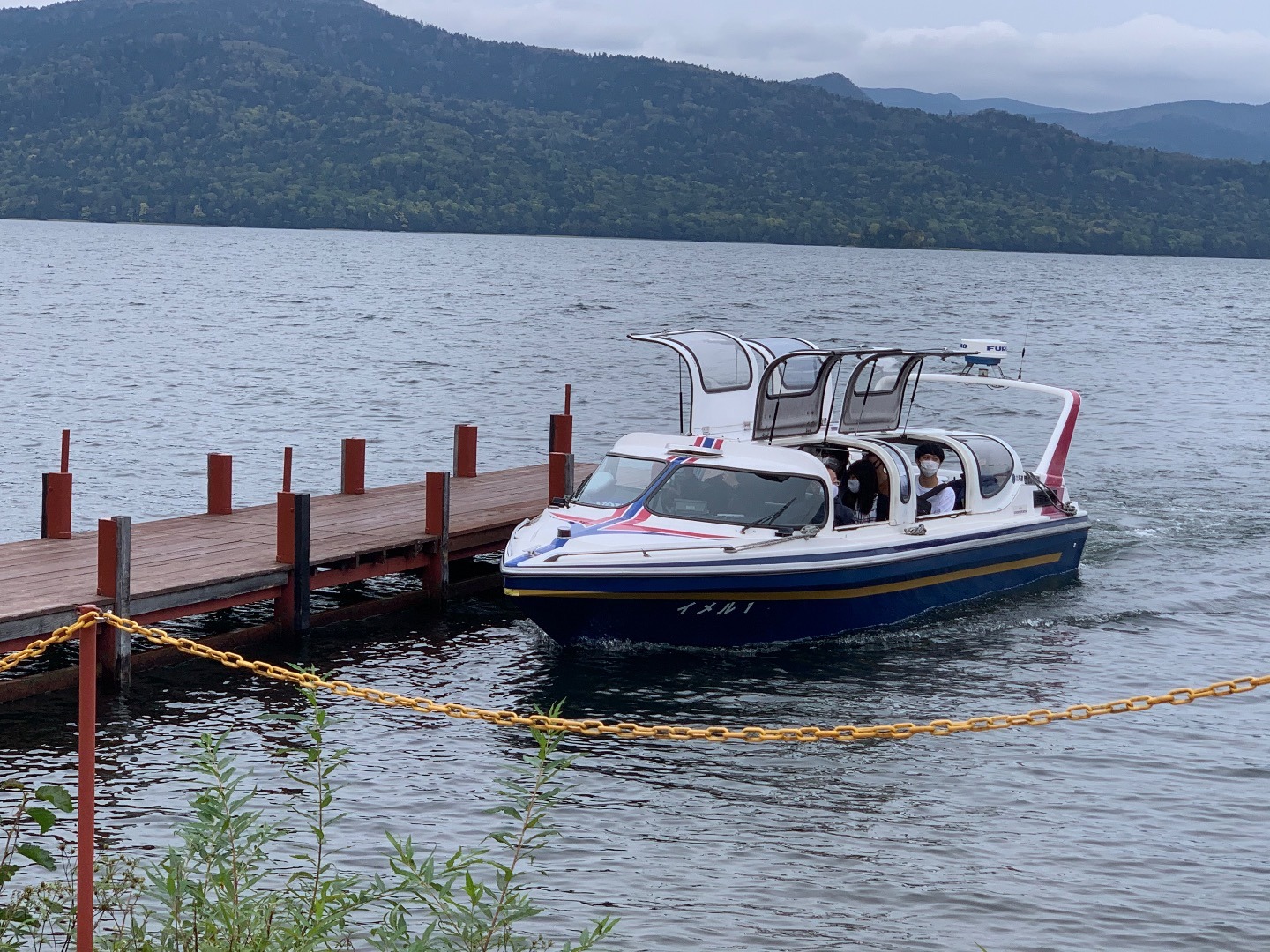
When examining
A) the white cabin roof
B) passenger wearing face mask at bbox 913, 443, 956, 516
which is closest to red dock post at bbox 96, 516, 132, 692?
the white cabin roof

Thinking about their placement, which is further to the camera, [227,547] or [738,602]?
[227,547]

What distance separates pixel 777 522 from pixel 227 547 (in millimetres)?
6063

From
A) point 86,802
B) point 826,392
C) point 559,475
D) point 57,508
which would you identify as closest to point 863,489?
point 826,392

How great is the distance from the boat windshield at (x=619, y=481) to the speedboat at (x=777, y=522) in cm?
2

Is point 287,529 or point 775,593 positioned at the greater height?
point 287,529

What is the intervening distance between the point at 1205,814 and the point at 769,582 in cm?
529

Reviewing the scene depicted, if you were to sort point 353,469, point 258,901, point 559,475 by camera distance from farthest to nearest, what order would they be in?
point 353,469 < point 559,475 < point 258,901

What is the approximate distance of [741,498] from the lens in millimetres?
18078

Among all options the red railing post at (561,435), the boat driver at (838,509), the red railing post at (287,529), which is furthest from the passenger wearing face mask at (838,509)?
the red railing post at (561,435)

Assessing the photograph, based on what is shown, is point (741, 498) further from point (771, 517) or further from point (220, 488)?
point (220, 488)

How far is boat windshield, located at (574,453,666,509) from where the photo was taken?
1841 cm

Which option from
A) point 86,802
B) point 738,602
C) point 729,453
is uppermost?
point 729,453

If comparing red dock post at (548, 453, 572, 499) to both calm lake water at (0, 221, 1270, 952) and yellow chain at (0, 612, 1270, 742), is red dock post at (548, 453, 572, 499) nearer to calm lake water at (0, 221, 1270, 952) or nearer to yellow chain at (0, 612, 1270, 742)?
calm lake water at (0, 221, 1270, 952)

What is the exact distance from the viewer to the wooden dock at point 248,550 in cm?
1500
